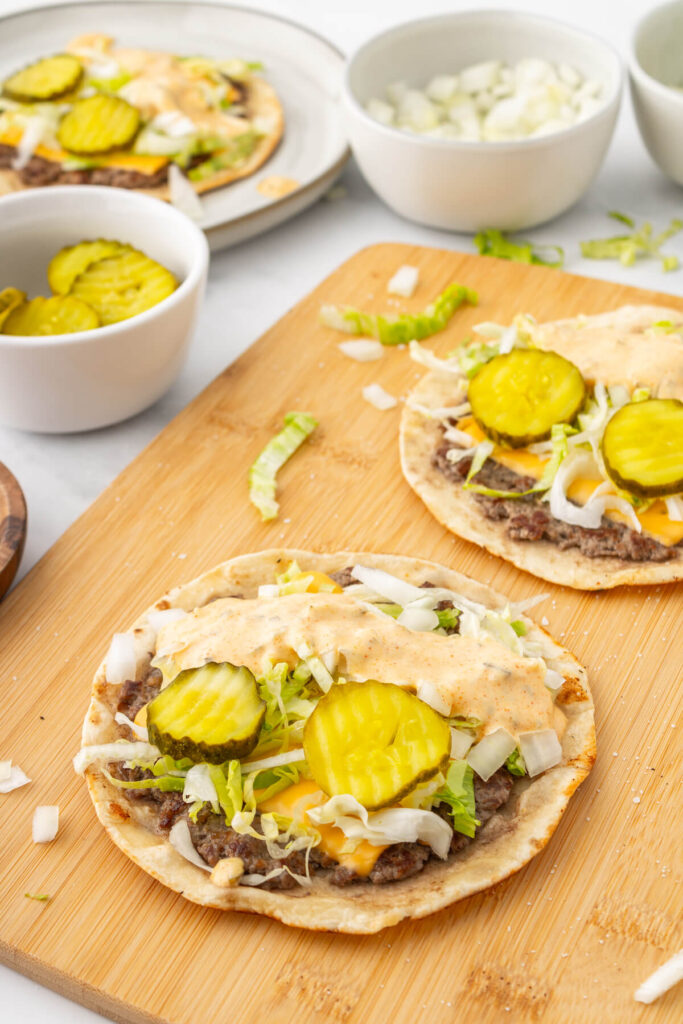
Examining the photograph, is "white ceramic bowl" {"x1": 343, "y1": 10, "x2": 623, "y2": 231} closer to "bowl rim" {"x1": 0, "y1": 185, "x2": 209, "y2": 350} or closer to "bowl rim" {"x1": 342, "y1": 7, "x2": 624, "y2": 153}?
"bowl rim" {"x1": 342, "y1": 7, "x2": 624, "y2": 153}

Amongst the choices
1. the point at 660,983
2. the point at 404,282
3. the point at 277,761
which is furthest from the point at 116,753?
the point at 404,282

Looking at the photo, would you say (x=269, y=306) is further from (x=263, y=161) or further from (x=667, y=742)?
(x=667, y=742)

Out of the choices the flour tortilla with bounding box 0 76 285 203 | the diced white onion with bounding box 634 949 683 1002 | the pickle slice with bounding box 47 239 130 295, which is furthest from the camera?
the flour tortilla with bounding box 0 76 285 203

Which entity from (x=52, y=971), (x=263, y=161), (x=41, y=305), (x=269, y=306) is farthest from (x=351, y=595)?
(x=263, y=161)

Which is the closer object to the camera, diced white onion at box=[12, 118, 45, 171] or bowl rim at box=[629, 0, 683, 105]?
bowl rim at box=[629, 0, 683, 105]

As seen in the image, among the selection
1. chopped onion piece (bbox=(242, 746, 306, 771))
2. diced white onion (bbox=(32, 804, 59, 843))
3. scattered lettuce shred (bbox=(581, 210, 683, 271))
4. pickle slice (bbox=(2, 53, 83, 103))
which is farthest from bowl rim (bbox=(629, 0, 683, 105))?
diced white onion (bbox=(32, 804, 59, 843))

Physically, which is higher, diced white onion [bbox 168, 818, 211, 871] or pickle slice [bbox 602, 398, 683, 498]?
pickle slice [bbox 602, 398, 683, 498]
